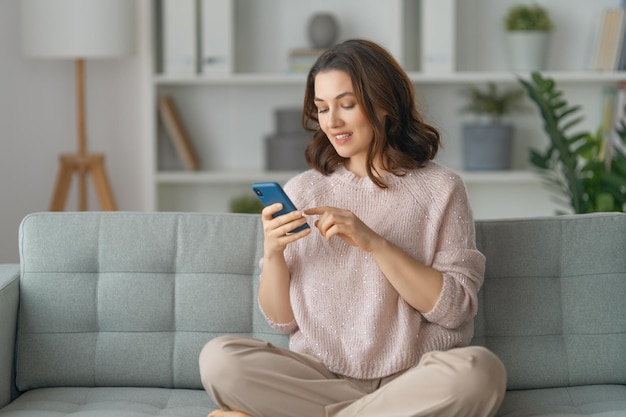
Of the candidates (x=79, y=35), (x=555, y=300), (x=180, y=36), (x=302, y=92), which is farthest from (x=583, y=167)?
(x=79, y=35)

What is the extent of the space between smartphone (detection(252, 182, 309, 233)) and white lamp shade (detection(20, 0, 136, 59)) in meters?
2.01

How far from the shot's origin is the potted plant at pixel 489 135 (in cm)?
412

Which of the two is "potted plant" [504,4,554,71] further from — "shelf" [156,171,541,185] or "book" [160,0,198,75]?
"book" [160,0,198,75]

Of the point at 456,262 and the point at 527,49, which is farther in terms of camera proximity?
the point at 527,49

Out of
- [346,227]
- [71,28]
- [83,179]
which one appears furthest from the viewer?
[83,179]

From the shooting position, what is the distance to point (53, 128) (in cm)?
425

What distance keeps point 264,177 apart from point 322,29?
2.12 feet

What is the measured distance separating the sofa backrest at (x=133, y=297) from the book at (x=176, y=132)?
1.92m

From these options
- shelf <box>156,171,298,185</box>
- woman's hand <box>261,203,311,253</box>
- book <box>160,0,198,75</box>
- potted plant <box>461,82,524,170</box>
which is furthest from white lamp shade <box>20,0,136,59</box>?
woman's hand <box>261,203,311,253</box>

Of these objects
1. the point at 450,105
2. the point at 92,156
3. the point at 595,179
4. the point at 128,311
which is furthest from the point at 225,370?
the point at 450,105

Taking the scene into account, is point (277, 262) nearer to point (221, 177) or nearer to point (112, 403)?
point (112, 403)

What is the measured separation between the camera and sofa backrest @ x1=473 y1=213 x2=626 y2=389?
2.21m

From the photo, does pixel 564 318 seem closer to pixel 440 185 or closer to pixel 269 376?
pixel 440 185

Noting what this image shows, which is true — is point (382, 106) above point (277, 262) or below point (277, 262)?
above
